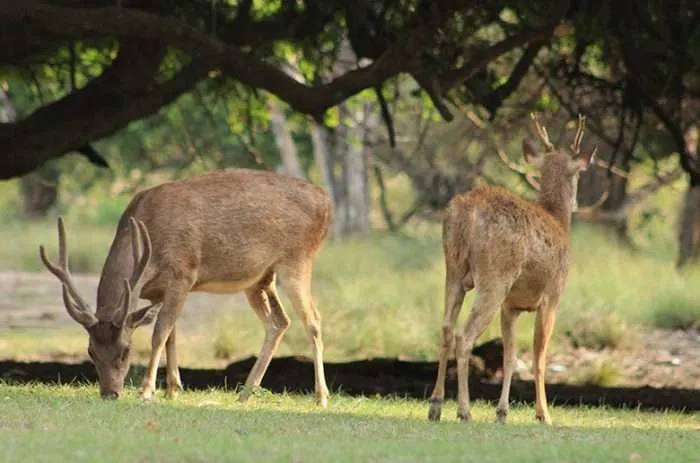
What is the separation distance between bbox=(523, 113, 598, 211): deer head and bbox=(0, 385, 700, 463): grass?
5.40ft

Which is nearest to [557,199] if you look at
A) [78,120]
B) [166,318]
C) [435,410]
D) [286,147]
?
[435,410]

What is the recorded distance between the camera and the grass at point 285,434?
9.14m

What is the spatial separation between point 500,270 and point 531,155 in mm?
1655

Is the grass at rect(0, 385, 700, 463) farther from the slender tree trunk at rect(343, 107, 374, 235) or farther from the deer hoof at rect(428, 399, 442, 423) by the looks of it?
the slender tree trunk at rect(343, 107, 374, 235)

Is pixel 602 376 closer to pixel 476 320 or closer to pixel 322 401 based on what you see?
pixel 322 401

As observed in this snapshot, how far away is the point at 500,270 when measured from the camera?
38.5 ft

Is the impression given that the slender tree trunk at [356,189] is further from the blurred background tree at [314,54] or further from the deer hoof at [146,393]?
the deer hoof at [146,393]

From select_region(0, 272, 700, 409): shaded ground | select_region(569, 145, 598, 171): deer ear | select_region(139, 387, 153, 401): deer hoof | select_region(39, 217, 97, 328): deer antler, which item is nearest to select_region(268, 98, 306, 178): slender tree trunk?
select_region(0, 272, 700, 409): shaded ground

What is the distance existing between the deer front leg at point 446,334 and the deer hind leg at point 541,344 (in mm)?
704

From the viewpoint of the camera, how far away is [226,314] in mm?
23266

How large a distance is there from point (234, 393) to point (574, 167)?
339cm

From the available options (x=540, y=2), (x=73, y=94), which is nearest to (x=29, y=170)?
(x=73, y=94)

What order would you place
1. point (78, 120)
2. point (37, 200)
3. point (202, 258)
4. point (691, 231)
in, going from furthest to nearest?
point (37, 200) → point (691, 231) → point (78, 120) → point (202, 258)

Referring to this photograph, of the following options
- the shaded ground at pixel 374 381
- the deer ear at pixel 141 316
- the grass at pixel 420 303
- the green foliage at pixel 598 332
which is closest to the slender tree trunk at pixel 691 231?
the grass at pixel 420 303
